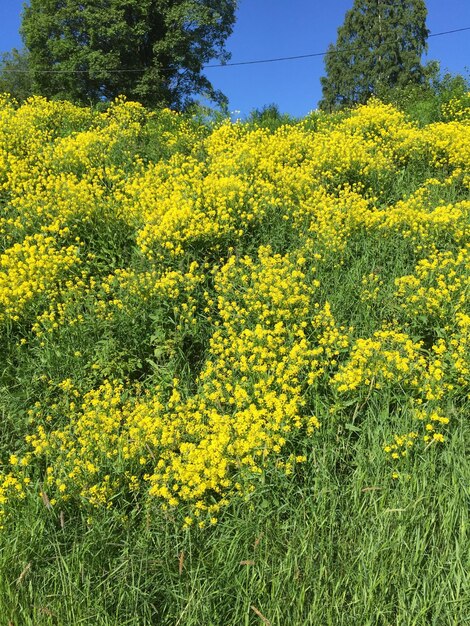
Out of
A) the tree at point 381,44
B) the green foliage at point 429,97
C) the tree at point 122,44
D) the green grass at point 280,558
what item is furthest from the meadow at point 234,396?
the tree at point 381,44

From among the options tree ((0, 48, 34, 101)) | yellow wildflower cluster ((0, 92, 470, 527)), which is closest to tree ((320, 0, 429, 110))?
tree ((0, 48, 34, 101))

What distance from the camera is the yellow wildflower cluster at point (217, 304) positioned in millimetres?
2787

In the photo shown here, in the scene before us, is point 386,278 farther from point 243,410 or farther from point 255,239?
point 243,410

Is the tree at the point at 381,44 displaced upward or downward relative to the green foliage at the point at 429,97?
upward

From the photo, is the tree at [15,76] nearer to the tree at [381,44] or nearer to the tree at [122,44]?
the tree at [122,44]

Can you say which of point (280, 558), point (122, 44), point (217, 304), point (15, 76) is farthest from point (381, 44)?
point (280, 558)

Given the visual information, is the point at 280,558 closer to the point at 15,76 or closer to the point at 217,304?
the point at 217,304

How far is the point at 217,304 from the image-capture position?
4281 millimetres

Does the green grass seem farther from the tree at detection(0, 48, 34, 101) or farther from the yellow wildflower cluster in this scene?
the tree at detection(0, 48, 34, 101)

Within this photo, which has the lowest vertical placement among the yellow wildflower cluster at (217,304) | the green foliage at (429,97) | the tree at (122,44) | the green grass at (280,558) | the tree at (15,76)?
the green grass at (280,558)

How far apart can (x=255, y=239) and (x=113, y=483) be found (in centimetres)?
310

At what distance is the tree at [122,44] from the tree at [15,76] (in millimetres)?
11909

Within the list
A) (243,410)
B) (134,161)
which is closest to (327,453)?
(243,410)

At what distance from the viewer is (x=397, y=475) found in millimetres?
2506
